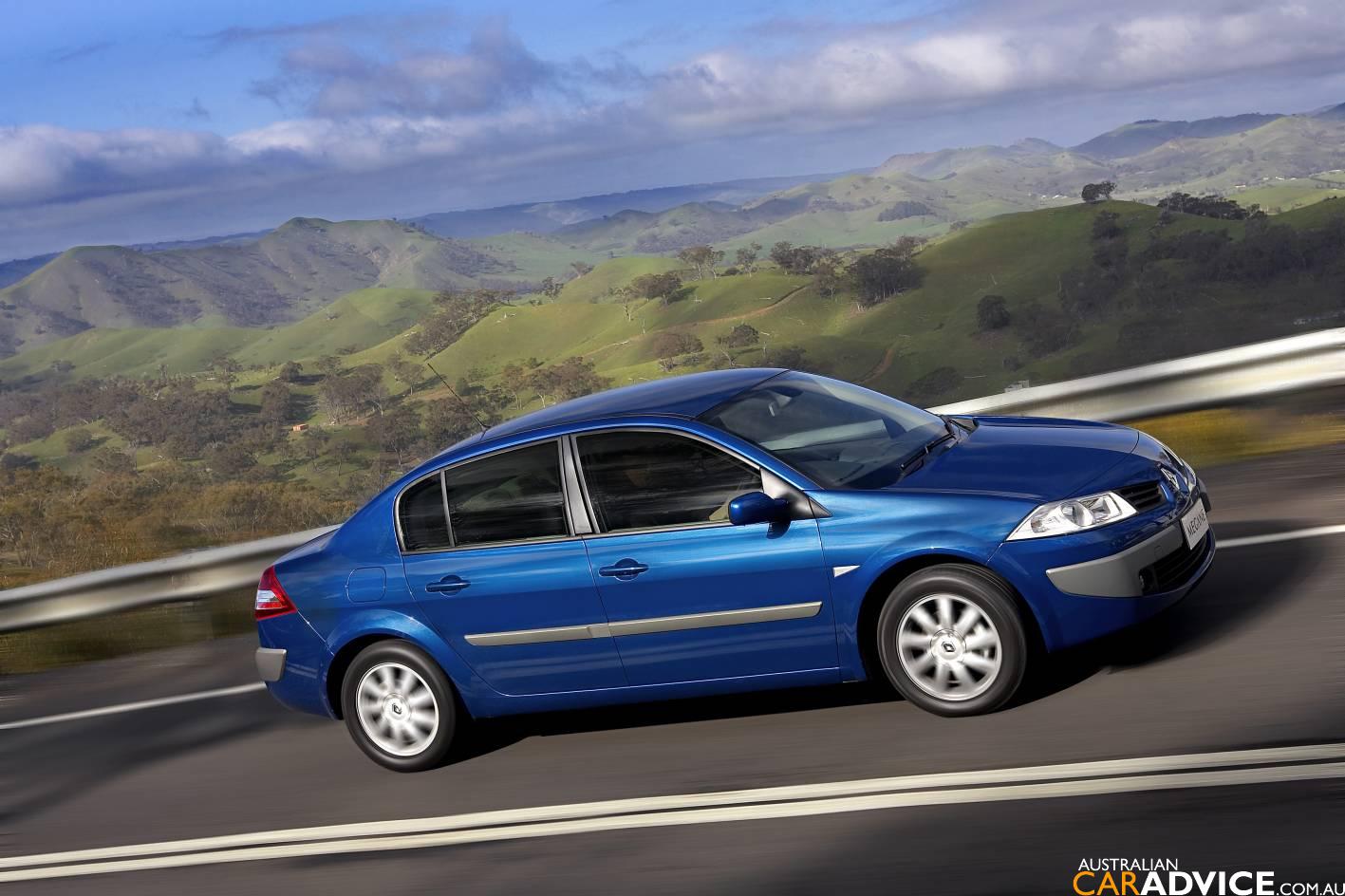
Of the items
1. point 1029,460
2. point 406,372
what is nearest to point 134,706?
point 1029,460

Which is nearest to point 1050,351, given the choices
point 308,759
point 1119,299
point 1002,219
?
point 1119,299

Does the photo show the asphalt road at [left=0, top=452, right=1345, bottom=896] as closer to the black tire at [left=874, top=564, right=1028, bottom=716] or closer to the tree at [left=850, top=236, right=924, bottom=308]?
the black tire at [left=874, top=564, right=1028, bottom=716]

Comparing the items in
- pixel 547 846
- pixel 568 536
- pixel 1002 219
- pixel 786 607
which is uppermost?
pixel 1002 219

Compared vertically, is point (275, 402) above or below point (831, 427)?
above

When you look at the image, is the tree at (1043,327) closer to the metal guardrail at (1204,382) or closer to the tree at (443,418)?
the tree at (443,418)

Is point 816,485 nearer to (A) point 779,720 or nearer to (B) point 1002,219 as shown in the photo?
(A) point 779,720

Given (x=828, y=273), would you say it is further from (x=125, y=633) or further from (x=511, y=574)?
(x=511, y=574)

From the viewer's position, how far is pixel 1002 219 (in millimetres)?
142750

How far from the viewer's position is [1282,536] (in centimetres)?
740

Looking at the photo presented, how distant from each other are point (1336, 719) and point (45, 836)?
5.82 meters

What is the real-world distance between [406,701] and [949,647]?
262 centimetres

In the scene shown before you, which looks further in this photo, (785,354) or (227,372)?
(227,372)

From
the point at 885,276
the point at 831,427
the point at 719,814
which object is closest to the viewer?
the point at 719,814

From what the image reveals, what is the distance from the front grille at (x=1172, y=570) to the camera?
17.7ft
